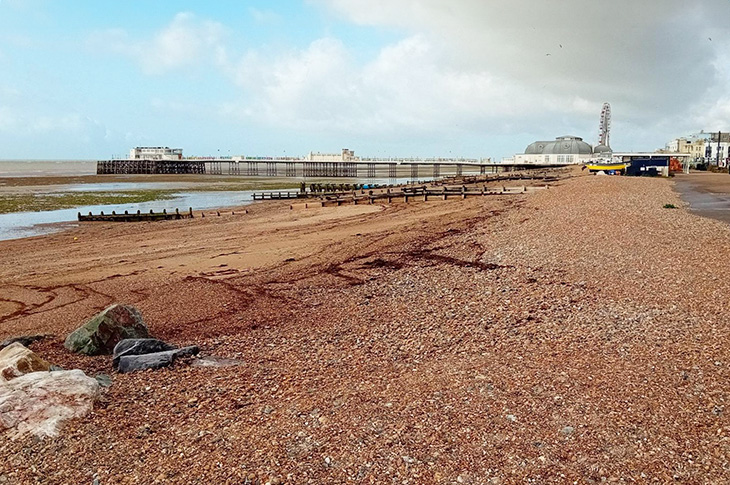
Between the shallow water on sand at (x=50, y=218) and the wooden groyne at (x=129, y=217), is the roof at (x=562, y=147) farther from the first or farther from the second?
the wooden groyne at (x=129, y=217)

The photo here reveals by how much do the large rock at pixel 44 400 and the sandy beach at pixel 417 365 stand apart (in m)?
0.19

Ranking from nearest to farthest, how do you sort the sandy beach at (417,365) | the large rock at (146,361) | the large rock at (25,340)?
1. the sandy beach at (417,365)
2. the large rock at (146,361)
3. the large rock at (25,340)

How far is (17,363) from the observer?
6.11 meters

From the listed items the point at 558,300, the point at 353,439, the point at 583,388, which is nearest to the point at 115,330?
the point at 353,439

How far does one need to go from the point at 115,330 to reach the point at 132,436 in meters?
3.30

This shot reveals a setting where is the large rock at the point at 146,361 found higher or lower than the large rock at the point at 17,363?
lower

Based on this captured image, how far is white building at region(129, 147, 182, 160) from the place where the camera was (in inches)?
5354

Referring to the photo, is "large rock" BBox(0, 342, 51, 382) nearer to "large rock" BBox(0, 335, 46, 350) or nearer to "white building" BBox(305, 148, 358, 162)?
"large rock" BBox(0, 335, 46, 350)

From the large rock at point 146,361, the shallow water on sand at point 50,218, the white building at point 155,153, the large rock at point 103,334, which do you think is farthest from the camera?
the white building at point 155,153

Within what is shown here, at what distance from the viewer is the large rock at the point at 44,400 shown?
5070 millimetres

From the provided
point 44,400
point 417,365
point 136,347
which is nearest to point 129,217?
point 136,347

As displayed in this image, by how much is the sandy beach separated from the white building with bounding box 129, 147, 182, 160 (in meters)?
129

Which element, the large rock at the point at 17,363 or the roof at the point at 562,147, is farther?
the roof at the point at 562,147

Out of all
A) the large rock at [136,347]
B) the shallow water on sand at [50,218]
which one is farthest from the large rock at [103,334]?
the shallow water on sand at [50,218]
